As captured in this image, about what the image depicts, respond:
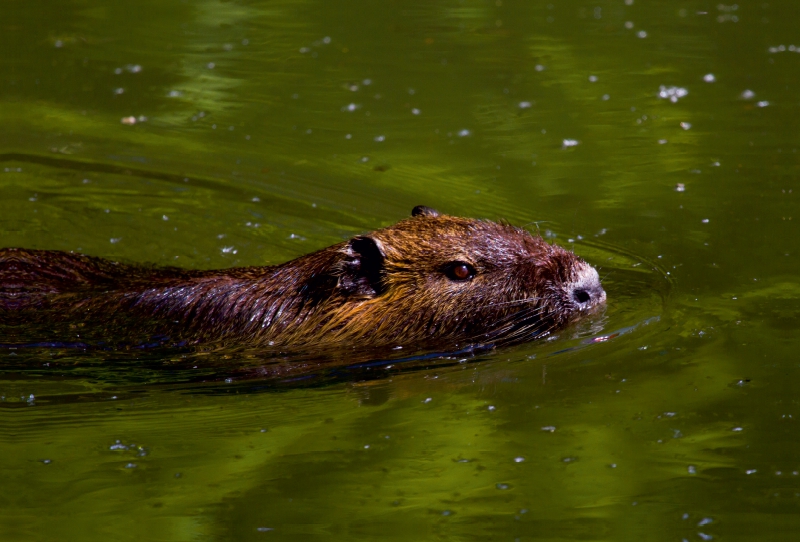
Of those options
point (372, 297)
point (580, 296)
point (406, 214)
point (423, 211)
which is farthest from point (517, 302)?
point (406, 214)

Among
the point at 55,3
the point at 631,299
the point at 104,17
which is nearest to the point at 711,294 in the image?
the point at 631,299

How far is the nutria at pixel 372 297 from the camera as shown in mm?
5934

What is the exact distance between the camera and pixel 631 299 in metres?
6.49

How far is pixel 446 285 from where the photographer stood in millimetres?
6012

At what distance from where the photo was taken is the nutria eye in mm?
5996

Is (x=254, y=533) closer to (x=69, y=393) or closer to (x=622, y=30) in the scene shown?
(x=69, y=393)

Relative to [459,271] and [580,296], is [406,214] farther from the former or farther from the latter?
[580,296]

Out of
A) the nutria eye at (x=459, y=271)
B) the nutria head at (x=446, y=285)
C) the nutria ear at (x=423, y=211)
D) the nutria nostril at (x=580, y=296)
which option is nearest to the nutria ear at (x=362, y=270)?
the nutria head at (x=446, y=285)

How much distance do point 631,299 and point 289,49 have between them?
6.03 meters

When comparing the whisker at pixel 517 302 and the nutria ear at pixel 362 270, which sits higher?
the nutria ear at pixel 362 270

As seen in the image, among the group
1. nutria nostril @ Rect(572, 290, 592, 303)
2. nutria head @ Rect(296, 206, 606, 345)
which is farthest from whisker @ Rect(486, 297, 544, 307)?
nutria nostril @ Rect(572, 290, 592, 303)

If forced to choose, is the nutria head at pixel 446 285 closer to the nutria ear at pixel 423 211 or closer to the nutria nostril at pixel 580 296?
the nutria nostril at pixel 580 296

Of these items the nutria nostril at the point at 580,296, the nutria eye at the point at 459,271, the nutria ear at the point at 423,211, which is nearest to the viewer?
the nutria nostril at the point at 580,296

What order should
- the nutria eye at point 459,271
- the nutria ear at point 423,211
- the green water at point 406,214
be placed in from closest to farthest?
the green water at point 406,214 → the nutria eye at point 459,271 → the nutria ear at point 423,211
